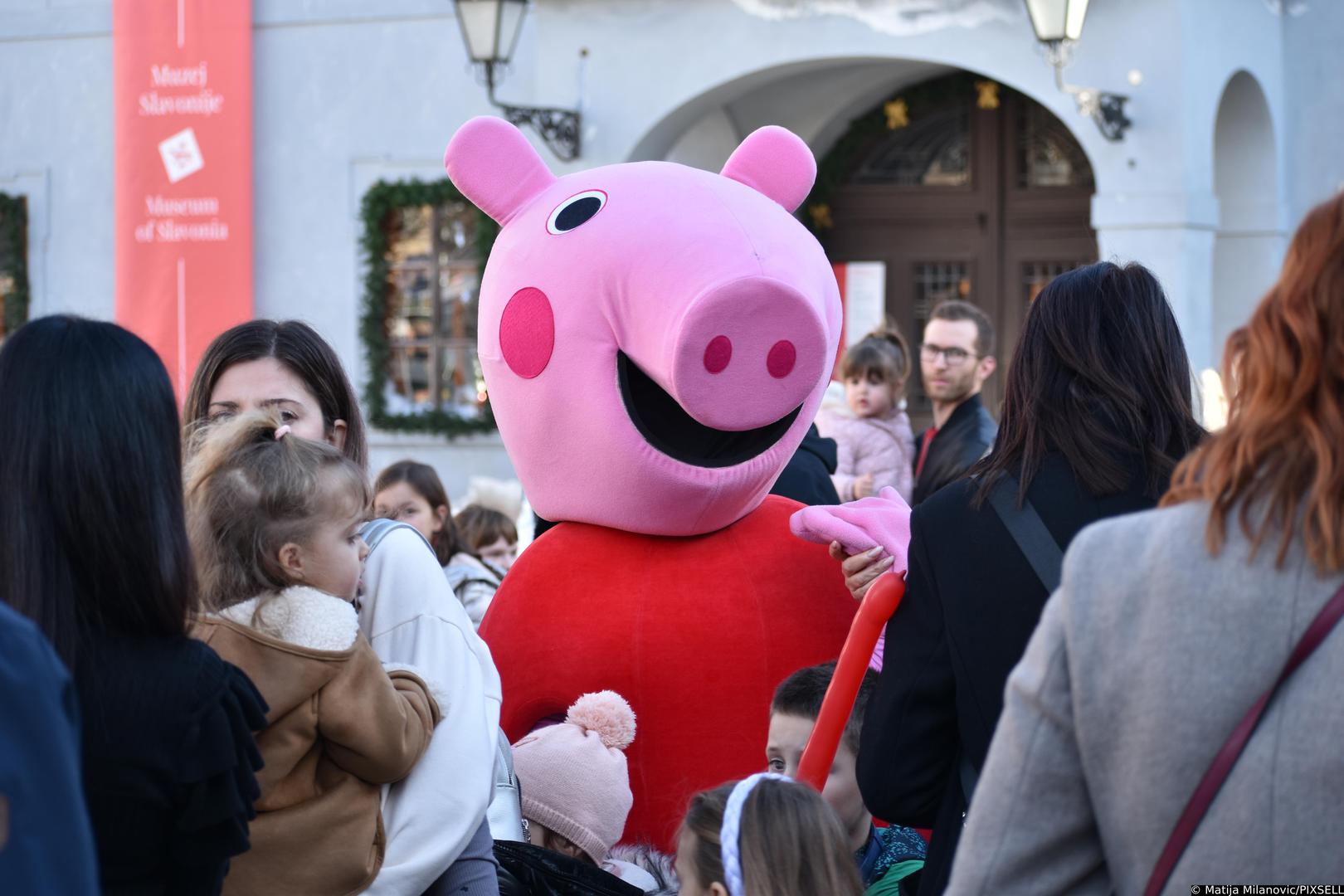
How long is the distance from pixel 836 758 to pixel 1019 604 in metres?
0.74

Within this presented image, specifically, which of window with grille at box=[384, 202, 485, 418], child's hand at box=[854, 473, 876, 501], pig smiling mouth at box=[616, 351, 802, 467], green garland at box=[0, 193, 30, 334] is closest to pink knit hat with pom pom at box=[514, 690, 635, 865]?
pig smiling mouth at box=[616, 351, 802, 467]

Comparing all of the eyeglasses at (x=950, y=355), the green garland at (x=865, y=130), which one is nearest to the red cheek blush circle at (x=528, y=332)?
the eyeglasses at (x=950, y=355)

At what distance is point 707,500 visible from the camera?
330 cm

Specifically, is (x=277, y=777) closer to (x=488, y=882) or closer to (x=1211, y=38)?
(x=488, y=882)

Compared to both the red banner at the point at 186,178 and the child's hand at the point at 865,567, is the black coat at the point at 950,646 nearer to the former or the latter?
the child's hand at the point at 865,567

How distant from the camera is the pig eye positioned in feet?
11.3

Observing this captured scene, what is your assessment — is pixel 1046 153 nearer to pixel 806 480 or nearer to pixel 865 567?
pixel 806 480

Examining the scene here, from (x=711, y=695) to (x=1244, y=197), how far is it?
8082 mm

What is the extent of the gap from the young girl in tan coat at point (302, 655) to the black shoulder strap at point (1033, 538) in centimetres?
90

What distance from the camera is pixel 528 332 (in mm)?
3375

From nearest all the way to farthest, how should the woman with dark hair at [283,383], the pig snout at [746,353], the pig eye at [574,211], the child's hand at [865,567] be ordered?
1. the woman with dark hair at [283,383]
2. the child's hand at [865,567]
3. the pig snout at [746,353]
4. the pig eye at [574,211]

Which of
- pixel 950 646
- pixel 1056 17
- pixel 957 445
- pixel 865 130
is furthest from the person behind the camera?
pixel 865 130

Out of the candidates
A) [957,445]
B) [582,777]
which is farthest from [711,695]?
[957,445]

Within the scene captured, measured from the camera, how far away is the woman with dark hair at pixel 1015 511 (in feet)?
7.18
